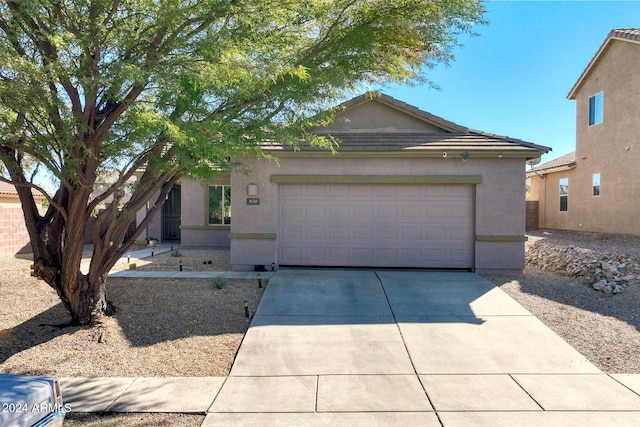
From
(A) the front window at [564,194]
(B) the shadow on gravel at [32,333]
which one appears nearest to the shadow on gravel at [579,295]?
(B) the shadow on gravel at [32,333]

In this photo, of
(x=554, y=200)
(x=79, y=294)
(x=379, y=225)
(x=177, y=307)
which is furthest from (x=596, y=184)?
(x=79, y=294)

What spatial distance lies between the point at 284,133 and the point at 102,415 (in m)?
4.54

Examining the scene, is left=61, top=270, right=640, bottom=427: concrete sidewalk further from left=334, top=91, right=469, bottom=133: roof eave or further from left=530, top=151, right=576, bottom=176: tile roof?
left=530, top=151, right=576, bottom=176: tile roof

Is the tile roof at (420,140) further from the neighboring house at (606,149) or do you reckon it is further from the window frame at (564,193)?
the window frame at (564,193)

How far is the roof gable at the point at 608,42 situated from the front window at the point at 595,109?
1.26 metres

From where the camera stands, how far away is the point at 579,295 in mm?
8555

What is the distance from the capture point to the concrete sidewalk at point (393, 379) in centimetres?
427

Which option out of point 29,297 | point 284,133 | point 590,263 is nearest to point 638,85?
point 590,263

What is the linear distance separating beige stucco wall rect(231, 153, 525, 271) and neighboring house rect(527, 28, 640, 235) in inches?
351

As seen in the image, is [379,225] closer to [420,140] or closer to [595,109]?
[420,140]

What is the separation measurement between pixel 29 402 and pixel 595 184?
21412mm

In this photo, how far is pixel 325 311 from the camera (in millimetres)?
7492

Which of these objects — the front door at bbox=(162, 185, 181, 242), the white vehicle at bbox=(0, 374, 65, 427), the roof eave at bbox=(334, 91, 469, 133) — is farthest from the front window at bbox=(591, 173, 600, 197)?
the white vehicle at bbox=(0, 374, 65, 427)

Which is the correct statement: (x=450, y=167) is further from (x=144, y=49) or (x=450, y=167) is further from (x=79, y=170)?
(x=79, y=170)
